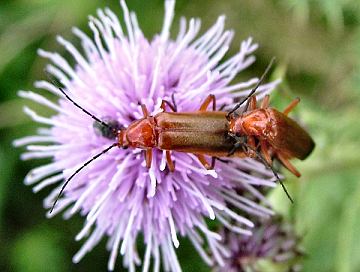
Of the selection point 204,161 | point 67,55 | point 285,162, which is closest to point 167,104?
point 204,161

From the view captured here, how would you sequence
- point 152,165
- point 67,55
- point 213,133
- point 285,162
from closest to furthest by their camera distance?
point 213,133 < point 152,165 < point 285,162 < point 67,55

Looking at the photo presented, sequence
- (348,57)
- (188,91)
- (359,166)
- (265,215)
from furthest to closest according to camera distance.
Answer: (348,57)
(359,166)
(265,215)
(188,91)

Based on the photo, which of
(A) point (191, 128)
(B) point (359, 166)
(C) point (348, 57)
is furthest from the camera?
(C) point (348, 57)

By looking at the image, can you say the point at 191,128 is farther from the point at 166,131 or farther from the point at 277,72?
the point at 277,72

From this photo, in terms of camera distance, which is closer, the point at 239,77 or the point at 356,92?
the point at 356,92

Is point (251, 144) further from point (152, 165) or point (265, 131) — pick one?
point (152, 165)

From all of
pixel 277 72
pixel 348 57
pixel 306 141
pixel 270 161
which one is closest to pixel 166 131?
pixel 270 161
